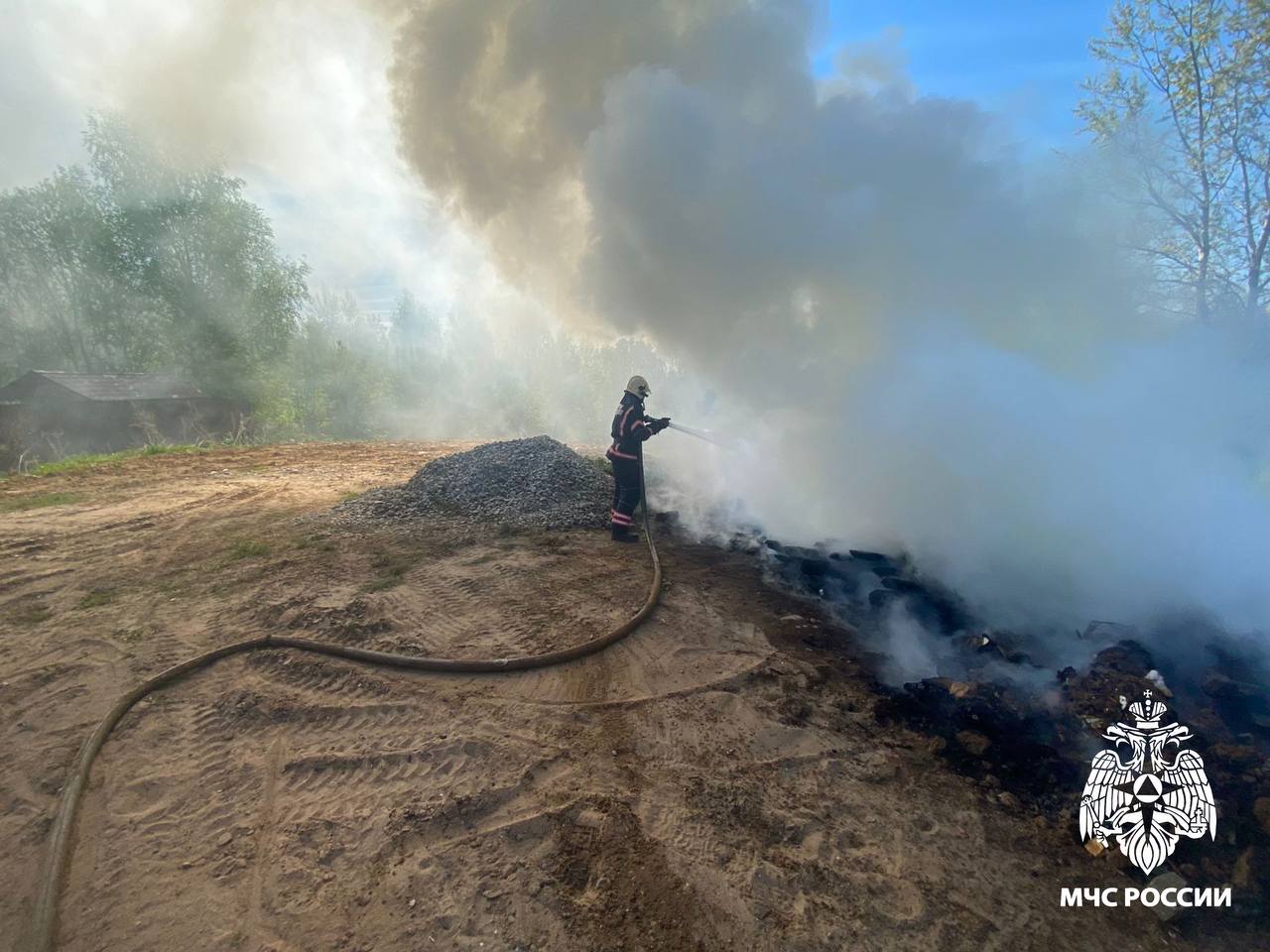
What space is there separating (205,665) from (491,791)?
9.76 ft

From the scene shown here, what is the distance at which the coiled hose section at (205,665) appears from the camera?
2.62 metres

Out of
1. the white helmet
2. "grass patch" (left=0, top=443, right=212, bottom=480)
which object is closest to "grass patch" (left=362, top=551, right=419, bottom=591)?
the white helmet

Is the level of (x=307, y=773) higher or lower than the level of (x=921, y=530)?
lower

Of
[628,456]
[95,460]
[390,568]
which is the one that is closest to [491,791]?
[390,568]

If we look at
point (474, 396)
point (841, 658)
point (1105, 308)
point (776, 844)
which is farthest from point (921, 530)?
point (474, 396)

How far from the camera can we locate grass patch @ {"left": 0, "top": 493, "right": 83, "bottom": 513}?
28.2 ft

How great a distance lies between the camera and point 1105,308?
795cm

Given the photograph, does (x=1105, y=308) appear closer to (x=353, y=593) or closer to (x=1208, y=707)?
(x=1208, y=707)

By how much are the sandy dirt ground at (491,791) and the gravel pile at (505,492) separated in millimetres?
2440

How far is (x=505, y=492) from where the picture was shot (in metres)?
9.05

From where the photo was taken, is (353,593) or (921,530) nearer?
(353,593)

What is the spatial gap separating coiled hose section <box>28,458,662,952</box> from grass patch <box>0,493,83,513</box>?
24.1ft

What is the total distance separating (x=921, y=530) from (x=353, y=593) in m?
6.98

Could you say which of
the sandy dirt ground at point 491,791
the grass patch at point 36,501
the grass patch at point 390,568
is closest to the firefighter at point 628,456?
the sandy dirt ground at point 491,791
